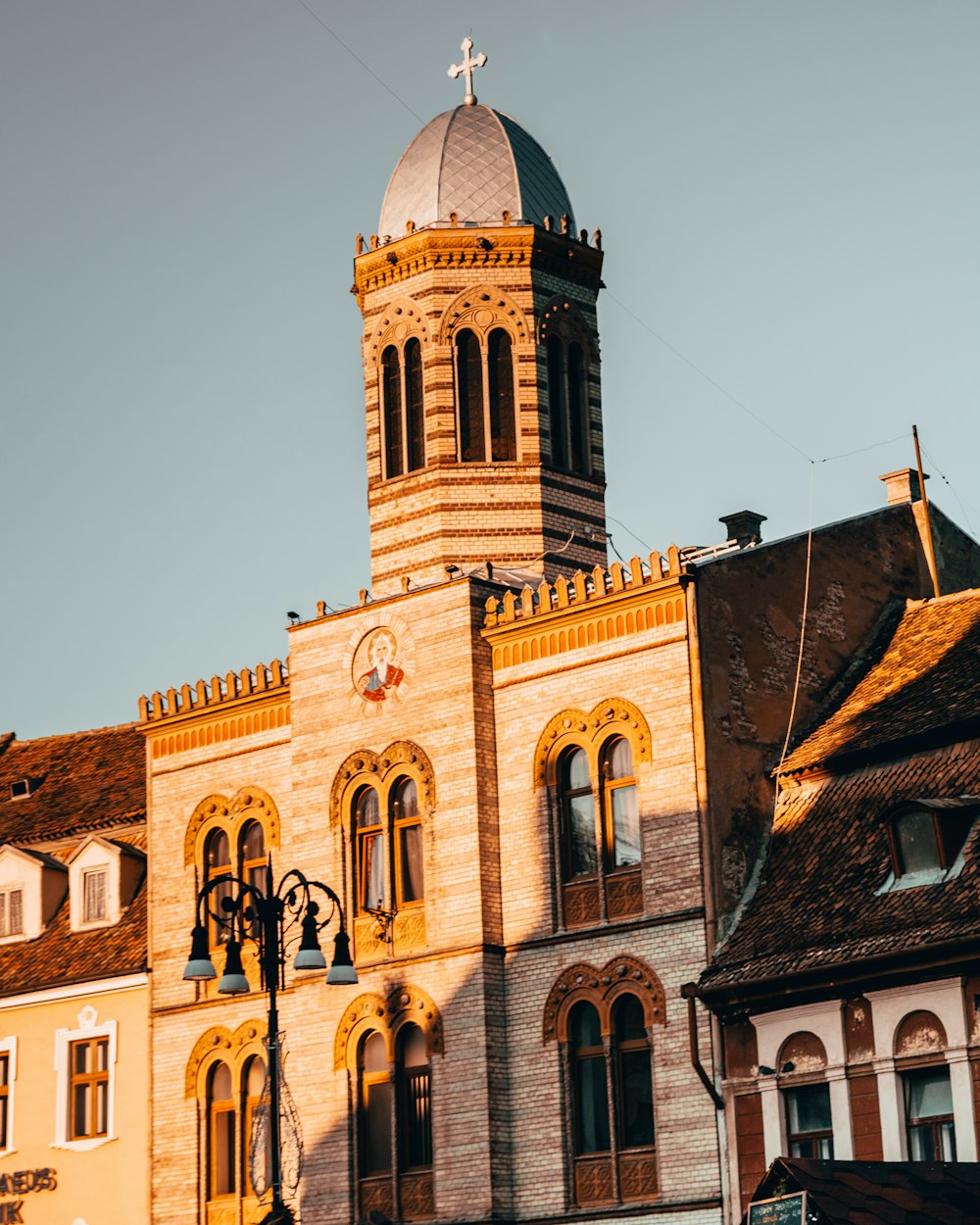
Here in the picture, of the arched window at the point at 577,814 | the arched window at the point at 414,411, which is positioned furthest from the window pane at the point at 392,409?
the arched window at the point at 577,814

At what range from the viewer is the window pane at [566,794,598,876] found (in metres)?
36.5

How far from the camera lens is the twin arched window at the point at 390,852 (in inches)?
1499

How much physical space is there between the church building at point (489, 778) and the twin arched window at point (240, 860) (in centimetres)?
5

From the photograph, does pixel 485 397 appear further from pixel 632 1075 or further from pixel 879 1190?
pixel 879 1190

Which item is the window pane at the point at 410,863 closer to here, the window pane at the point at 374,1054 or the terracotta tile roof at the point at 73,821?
the window pane at the point at 374,1054

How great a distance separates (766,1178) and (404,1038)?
10817 mm

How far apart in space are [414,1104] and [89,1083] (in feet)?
24.9

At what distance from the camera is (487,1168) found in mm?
35438

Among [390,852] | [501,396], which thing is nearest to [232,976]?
[390,852]

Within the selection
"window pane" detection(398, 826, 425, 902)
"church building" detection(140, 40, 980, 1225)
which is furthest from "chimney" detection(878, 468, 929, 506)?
"window pane" detection(398, 826, 425, 902)

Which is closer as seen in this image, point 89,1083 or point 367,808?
point 367,808

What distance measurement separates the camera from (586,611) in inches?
1457

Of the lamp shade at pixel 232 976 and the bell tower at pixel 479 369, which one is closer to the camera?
the lamp shade at pixel 232 976

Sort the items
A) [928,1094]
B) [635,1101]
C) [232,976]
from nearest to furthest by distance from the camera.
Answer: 1. [232,976]
2. [928,1094]
3. [635,1101]
